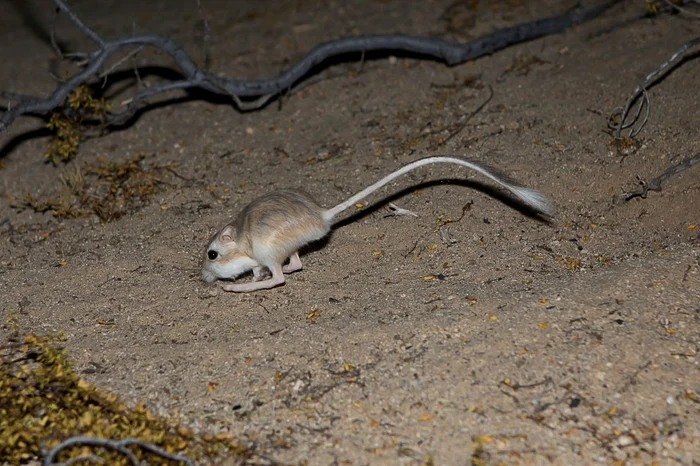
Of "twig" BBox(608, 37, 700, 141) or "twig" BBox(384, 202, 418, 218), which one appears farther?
"twig" BBox(608, 37, 700, 141)

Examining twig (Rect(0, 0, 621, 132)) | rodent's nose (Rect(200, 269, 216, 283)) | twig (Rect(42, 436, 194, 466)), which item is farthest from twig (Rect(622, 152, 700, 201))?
twig (Rect(42, 436, 194, 466))

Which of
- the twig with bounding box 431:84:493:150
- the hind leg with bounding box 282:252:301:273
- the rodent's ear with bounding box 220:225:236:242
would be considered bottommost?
the twig with bounding box 431:84:493:150

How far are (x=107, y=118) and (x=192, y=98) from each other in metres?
0.89

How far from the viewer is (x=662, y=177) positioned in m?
4.99

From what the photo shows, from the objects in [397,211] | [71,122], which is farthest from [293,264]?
[71,122]

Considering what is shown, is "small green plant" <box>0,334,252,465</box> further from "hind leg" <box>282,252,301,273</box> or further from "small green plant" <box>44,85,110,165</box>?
"small green plant" <box>44,85,110,165</box>

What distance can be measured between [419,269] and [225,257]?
3.68 feet

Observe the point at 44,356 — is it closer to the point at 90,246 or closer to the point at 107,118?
the point at 90,246

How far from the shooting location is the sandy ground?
3549mm

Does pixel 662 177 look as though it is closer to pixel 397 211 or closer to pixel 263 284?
pixel 397 211

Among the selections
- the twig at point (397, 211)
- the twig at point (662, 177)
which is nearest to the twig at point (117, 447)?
the twig at point (397, 211)

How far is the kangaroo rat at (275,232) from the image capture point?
4.38m

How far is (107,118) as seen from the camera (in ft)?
22.3

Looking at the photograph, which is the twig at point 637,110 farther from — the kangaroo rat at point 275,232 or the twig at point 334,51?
the twig at point 334,51
